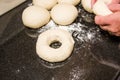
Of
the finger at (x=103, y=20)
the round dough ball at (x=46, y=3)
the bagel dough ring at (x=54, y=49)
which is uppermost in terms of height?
the finger at (x=103, y=20)

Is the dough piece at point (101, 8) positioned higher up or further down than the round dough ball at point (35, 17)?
higher up

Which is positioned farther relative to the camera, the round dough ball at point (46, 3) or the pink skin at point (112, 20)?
the round dough ball at point (46, 3)

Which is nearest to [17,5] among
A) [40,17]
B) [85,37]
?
[40,17]

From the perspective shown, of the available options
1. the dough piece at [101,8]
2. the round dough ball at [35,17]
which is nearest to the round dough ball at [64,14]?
the round dough ball at [35,17]

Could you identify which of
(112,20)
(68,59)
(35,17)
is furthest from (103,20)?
(35,17)

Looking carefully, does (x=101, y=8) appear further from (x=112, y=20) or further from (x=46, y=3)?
(x=46, y=3)

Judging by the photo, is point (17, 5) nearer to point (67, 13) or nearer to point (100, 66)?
point (67, 13)

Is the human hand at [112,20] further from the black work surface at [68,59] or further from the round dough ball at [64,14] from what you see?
the round dough ball at [64,14]
